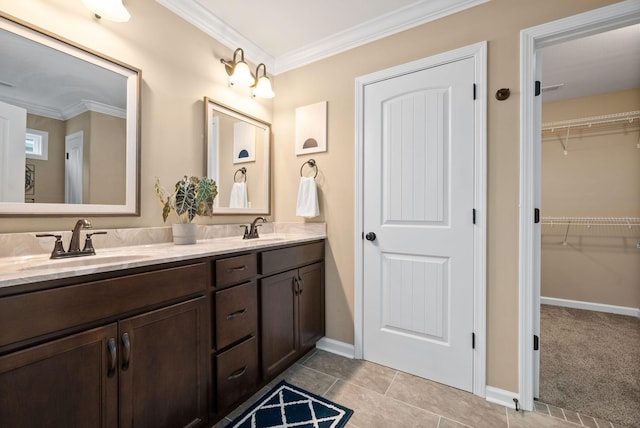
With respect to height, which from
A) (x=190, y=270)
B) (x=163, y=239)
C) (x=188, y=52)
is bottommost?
(x=190, y=270)

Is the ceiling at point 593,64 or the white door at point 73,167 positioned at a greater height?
the ceiling at point 593,64

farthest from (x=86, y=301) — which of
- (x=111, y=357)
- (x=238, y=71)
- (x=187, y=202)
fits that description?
(x=238, y=71)

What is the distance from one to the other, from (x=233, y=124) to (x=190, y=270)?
1334 millimetres

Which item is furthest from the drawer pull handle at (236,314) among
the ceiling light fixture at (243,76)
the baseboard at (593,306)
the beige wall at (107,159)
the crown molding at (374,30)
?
the baseboard at (593,306)

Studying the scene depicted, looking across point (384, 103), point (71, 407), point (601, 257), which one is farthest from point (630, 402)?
point (71, 407)

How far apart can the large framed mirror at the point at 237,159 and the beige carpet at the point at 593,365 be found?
7.85ft

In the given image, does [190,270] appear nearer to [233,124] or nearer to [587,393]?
[233,124]

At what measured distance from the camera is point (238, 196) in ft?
7.30

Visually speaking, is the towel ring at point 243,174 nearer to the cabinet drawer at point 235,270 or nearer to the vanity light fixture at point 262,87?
the vanity light fixture at point 262,87

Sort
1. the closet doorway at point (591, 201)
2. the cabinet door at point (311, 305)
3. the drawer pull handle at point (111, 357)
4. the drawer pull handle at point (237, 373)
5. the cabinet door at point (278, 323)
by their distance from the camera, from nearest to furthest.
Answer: the drawer pull handle at point (111, 357) → the drawer pull handle at point (237, 373) → the cabinet door at point (278, 323) → the cabinet door at point (311, 305) → the closet doorway at point (591, 201)

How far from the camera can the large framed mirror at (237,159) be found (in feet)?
6.64

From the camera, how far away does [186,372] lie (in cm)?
124

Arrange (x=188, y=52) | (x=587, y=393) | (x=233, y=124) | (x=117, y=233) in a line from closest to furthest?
1. (x=117, y=233)
2. (x=587, y=393)
3. (x=188, y=52)
4. (x=233, y=124)

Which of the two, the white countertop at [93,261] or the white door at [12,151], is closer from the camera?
the white countertop at [93,261]
